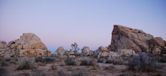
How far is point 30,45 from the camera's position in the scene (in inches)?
1906

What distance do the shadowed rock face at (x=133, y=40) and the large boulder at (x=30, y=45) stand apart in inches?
642

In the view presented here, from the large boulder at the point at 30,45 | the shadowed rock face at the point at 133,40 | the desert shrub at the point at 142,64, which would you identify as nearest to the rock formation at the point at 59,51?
the large boulder at the point at 30,45

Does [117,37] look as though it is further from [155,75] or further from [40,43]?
[155,75]

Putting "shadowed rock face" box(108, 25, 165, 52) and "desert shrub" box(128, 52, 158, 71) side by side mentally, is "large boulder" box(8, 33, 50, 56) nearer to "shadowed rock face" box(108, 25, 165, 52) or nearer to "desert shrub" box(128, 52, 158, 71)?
"shadowed rock face" box(108, 25, 165, 52)

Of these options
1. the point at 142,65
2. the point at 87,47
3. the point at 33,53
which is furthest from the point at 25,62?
the point at 87,47

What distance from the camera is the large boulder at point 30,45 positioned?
47.2 m

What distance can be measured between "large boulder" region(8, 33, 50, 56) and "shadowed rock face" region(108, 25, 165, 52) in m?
16.3

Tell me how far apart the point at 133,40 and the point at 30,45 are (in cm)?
2238

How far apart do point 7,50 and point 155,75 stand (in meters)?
39.2

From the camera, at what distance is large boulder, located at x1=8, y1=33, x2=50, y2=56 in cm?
4725

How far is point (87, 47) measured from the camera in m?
60.8

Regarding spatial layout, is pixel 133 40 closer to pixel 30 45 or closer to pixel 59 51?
pixel 59 51

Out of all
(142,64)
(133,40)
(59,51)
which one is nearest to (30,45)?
(59,51)

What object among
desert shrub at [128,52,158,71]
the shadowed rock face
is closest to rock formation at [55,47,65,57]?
the shadowed rock face
